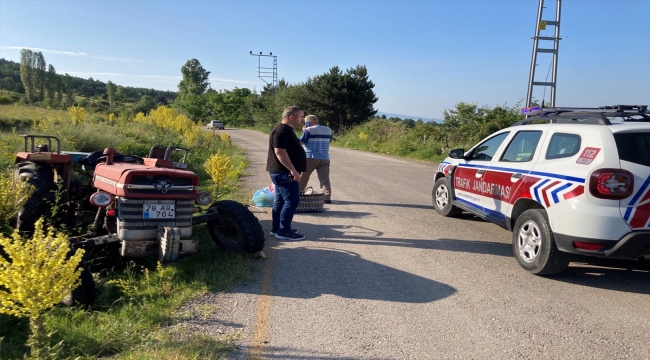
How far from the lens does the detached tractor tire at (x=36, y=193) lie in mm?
5711

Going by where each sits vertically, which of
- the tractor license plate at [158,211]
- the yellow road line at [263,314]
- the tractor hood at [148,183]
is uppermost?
the tractor hood at [148,183]

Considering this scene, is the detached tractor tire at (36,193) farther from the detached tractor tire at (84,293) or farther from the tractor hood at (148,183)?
the detached tractor tire at (84,293)

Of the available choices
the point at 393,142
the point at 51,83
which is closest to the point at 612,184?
the point at 393,142

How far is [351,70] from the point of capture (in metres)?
51.5

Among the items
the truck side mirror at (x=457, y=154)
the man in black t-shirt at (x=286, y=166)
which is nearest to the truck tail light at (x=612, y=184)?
the truck side mirror at (x=457, y=154)

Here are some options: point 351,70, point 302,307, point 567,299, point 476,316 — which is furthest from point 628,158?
point 351,70

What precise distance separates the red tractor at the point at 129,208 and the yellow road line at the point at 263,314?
392 millimetres

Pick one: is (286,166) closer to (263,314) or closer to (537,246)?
(263,314)

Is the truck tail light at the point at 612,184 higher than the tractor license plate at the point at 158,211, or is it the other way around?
the truck tail light at the point at 612,184

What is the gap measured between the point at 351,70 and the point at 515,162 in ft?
152

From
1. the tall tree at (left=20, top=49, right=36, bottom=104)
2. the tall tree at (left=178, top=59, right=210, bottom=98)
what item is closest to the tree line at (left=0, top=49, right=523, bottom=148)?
the tall tree at (left=20, top=49, right=36, bottom=104)

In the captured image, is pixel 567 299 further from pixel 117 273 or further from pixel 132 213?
pixel 117 273

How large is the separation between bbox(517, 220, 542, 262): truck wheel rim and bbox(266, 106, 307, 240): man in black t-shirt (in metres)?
2.98

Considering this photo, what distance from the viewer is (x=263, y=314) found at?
4441 millimetres
